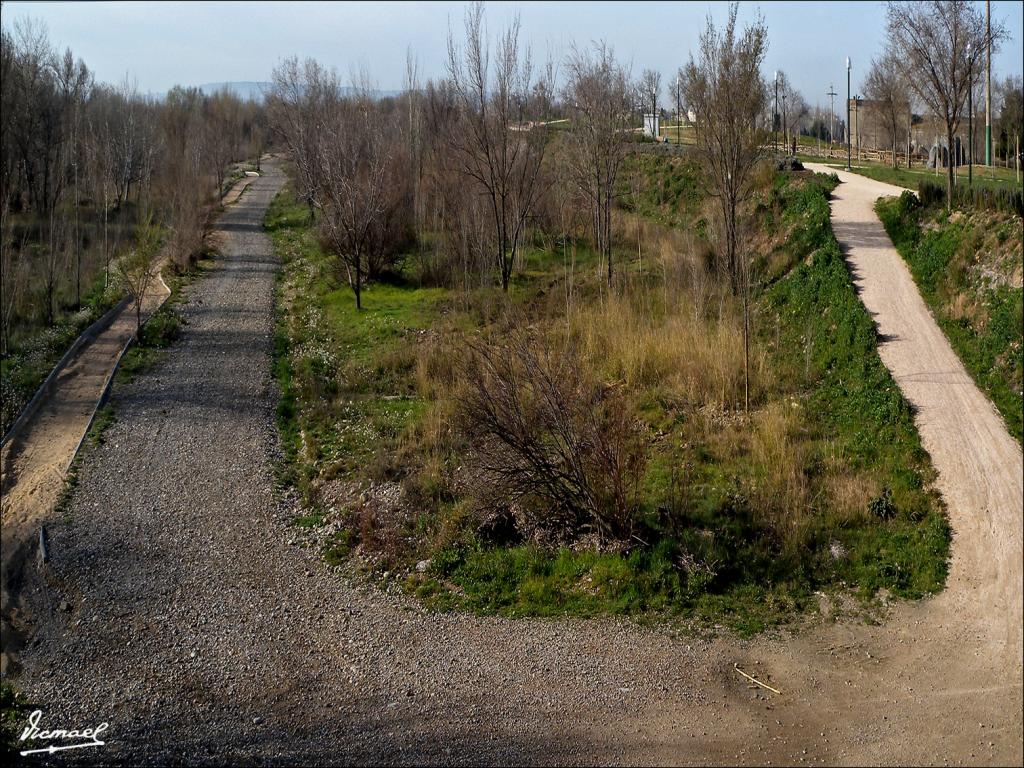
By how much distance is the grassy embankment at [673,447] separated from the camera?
986 centimetres

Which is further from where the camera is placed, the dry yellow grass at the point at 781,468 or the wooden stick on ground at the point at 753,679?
the dry yellow grass at the point at 781,468


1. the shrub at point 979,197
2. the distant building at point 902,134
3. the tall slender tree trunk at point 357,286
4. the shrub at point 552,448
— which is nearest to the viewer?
the shrub at point 552,448

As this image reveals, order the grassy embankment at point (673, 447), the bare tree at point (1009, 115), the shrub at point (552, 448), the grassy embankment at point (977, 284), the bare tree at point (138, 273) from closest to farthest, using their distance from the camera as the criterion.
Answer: the grassy embankment at point (673, 447), the shrub at point (552, 448), the grassy embankment at point (977, 284), the bare tree at point (138, 273), the bare tree at point (1009, 115)

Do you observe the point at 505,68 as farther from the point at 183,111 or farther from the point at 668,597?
the point at 183,111

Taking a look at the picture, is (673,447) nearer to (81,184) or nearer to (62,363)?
(62,363)

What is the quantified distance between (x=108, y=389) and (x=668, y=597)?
1170cm

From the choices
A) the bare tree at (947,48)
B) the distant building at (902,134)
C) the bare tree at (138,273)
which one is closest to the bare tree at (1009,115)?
the distant building at (902,134)

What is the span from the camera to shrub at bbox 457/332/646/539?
1027 cm

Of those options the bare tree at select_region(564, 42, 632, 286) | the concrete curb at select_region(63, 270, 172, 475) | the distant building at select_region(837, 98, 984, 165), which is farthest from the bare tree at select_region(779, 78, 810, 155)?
the concrete curb at select_region(63, 270, 172, 475)

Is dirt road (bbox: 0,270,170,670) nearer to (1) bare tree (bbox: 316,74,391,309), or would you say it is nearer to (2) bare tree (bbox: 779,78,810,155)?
(1) bare tree (bbox: 316,74,391,309)

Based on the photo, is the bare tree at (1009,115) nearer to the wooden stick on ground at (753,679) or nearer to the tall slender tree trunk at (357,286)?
the tall slender tree trunk at (357,286)

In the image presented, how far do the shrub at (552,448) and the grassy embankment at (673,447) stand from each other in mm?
356

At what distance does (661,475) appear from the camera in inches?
478

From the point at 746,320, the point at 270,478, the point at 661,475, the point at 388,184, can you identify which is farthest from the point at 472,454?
the point at 388,184
